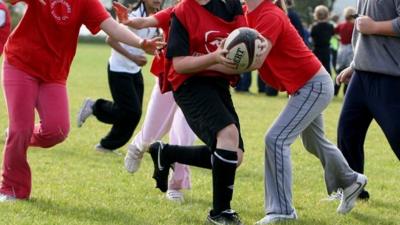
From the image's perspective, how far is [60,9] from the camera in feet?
21.0

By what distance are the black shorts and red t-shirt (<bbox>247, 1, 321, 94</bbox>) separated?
0.39 meters

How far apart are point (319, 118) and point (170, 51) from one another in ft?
4.98

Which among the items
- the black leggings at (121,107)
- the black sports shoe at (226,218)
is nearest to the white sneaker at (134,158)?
the black sports shoe at (226,218)

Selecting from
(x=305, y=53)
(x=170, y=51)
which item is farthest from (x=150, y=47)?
(x=305, y=53)

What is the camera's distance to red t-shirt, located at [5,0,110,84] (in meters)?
6.41

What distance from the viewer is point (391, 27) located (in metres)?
6.26

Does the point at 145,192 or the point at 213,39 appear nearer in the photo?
the point at 213,39

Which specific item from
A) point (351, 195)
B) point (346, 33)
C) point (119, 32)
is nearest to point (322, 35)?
point (346, 33)

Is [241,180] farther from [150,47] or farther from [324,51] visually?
[324,51]

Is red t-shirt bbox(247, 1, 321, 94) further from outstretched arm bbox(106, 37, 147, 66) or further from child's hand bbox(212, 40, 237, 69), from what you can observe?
outstretched arm bbox(106, 37, 147, 66)

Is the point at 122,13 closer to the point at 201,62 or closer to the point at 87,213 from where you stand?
the point at 201,62

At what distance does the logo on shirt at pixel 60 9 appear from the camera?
20.9ft

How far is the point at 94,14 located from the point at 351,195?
247 centimetres

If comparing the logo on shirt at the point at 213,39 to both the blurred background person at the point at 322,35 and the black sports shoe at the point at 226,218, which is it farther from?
the blurred background person at the point at 322,35
